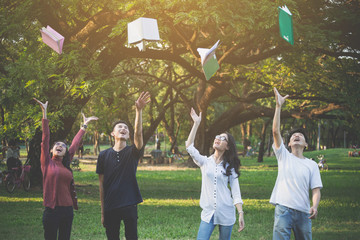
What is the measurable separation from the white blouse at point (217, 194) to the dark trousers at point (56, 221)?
1.55 meters

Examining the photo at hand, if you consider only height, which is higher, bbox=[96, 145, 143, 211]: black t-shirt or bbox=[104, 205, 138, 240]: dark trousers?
bbox=[96, 145, 143, 211]: black t-shirt

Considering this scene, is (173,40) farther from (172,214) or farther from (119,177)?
(119,177)

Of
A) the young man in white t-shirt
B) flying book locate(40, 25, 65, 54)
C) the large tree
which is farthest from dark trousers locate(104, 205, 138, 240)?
the large tree

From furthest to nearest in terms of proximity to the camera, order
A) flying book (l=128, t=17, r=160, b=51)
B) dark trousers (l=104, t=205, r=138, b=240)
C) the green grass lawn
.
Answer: the green grass lawn → flying book (l=128, t=17, r=160, b=51) → dark trousers (l=104, t=205, r=138, b=240)

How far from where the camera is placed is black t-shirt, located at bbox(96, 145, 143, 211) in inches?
184

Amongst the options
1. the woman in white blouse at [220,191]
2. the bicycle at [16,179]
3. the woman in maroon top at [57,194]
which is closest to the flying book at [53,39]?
the woman in maroon top at [57,194]

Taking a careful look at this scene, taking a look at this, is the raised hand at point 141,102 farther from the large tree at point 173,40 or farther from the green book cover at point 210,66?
the large tree at point 173,40

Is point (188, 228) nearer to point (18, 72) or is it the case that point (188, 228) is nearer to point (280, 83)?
point (18, 72)

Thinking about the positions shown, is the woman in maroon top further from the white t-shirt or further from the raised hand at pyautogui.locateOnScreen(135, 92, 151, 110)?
the white t-shirt

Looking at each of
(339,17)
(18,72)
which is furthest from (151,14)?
(339,17)

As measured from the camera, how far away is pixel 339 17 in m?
12.7

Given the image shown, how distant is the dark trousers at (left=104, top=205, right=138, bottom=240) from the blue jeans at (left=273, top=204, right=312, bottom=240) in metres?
1.55

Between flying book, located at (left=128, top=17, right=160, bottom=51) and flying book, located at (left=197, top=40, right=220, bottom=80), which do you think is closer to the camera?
flying book, located at (left=197, top=40, right=220, bottom=80)

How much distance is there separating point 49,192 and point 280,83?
1444 cm
